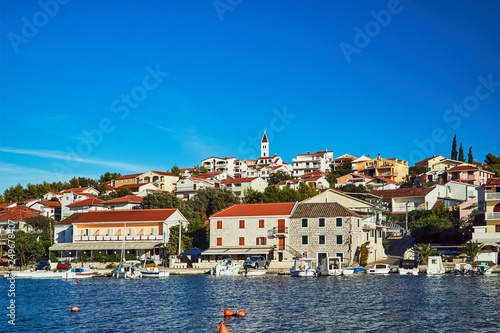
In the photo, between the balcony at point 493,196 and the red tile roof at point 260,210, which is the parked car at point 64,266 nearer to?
the red tile roof at point 260,210

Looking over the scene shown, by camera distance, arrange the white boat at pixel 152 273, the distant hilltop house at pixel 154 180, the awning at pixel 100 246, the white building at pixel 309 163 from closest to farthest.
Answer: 1. the white boat at pixel 152 273
2. the awning at pixel 100 246
3. the distant hilltop house at pixel 154 180
4. the white building at pixel 309 163

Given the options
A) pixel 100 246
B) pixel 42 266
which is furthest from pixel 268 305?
pixel 42 266

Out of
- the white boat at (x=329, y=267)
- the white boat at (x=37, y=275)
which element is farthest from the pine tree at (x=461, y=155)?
the white boat at (x=37, y=275)

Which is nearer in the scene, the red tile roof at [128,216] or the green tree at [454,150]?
the red tile roof at [128,216]

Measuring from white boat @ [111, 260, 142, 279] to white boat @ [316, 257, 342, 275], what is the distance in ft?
68.7

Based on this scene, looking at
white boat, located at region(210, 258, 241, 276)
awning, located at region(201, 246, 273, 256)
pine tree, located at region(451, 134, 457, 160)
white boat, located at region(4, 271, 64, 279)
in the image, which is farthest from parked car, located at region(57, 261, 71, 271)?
pine tree, located at region(451, 134, 457, 160)

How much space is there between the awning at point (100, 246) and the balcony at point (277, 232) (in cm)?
1606

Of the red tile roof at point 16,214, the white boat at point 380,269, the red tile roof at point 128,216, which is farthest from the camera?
the red tile roof at point 16,214

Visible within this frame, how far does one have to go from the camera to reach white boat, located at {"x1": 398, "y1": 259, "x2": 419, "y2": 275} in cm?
5948

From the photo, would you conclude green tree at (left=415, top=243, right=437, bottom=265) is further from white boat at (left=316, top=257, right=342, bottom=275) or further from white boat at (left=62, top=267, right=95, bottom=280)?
white boat at (left=62, top=267, right=95, bottom=280)

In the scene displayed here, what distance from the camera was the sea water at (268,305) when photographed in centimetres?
3262

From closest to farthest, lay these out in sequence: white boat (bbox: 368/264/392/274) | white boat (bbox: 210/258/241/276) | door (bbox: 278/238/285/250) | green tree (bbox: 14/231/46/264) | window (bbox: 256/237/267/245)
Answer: white boat (bbox: 368/264/392/274) → white boat (bbox: 210/258/241/276) → door (bbox: 278/238/285/250) → window (bbox: 256/237/267/245) → green tree (bbox: 14/231/46/264)

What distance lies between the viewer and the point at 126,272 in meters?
64.3

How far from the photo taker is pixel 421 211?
9531cm
